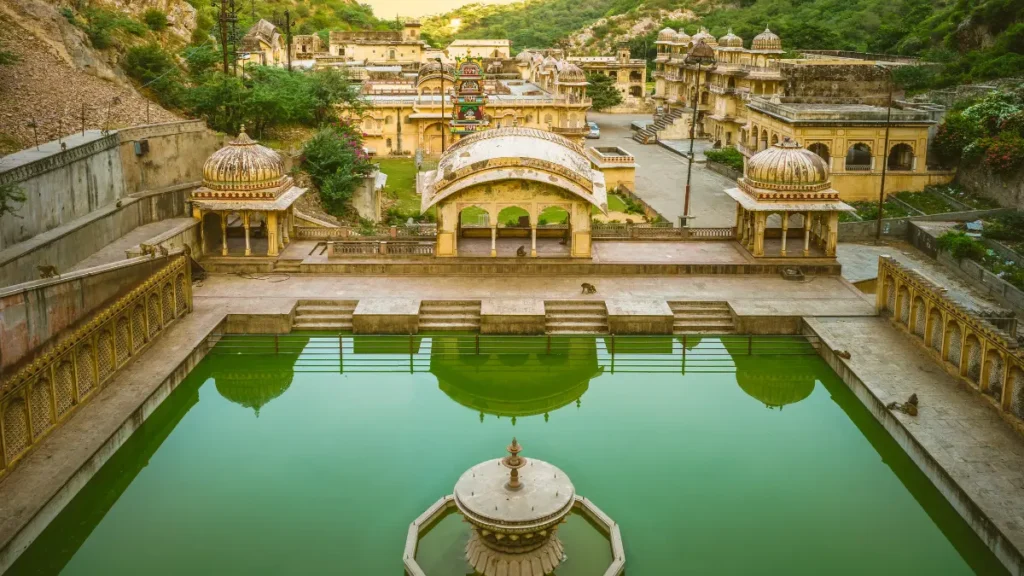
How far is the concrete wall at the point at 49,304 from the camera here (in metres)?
16.3

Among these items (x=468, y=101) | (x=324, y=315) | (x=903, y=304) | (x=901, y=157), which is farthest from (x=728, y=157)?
(x=324, y=315)

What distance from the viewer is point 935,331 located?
20.0 m

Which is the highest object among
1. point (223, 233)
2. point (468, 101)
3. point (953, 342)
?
point (468, 101)

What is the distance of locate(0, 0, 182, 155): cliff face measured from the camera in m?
26.7

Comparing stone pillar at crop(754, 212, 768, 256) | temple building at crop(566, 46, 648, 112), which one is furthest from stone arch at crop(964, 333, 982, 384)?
temple building at crop(566, 46, 648, 112)

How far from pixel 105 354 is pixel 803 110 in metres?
28.7

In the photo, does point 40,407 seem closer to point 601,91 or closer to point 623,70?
point 601,91

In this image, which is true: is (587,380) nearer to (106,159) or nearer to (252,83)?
(106,159)

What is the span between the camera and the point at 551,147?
87.2ft

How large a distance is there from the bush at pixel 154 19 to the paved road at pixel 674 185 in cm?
2155

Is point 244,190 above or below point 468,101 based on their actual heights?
below

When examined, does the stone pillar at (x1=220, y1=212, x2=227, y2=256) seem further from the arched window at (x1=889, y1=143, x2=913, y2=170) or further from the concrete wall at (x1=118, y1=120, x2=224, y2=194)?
the arched window at (x1=889, y1=143, x2=913, y2=170)

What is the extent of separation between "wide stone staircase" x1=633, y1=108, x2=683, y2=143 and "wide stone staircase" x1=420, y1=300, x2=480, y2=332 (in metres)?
34.7

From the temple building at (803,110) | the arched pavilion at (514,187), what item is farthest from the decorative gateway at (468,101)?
the arched pavilion at (514,187)
